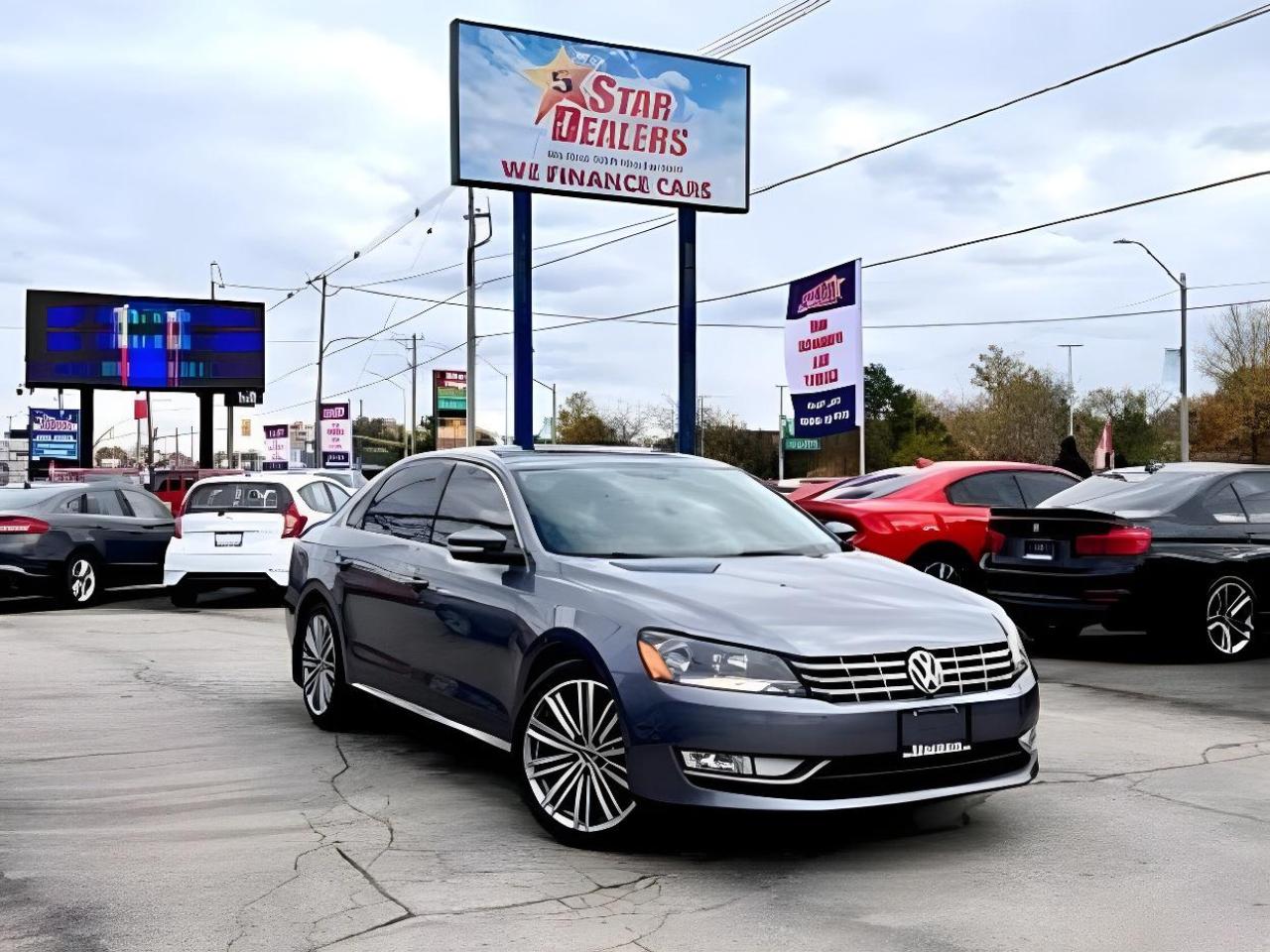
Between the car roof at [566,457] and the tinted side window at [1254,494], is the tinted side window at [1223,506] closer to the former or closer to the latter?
the tinted side window at [1254,494]

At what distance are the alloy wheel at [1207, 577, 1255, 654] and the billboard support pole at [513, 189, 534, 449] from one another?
48.2ft

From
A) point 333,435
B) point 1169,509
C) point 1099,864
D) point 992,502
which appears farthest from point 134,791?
point 333,435

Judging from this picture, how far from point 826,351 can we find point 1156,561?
14.2 m

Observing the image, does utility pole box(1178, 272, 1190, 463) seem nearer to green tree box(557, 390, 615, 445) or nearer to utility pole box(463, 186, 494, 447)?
utility pole box(463, 186, 494, 447)

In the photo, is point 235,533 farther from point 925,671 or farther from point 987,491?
point 925,671

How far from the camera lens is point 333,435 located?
5909cm

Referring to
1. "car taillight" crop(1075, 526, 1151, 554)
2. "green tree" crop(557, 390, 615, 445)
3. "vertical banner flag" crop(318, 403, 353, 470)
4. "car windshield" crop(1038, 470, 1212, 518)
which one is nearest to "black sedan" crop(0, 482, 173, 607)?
"car windshield" crop(1038, 470, 1212, 518)

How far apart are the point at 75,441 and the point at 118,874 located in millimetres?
63217

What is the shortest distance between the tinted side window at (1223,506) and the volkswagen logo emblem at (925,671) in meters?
6.85

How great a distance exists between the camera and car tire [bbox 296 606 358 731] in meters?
7.75

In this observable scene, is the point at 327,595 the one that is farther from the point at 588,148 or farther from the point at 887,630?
the point at 588,148

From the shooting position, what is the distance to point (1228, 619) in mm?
10906

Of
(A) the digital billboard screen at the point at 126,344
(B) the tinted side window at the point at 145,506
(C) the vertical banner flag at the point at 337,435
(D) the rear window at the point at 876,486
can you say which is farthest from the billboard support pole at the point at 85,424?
(D) the rear window at the point at 876,486

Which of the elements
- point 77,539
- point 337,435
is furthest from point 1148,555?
point 337,435
